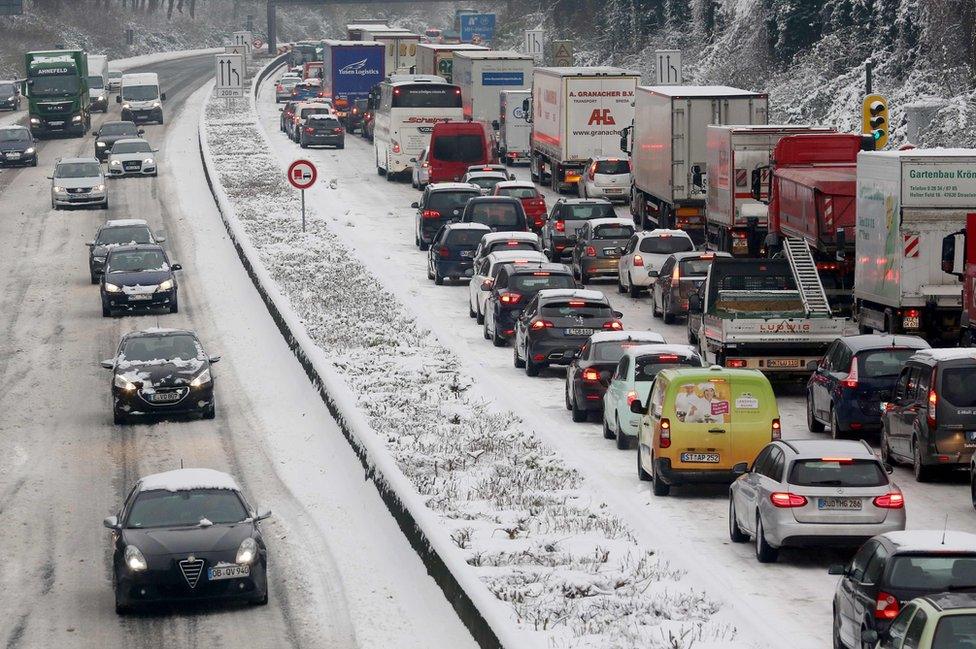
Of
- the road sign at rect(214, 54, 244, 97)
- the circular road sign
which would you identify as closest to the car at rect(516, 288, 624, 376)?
the circular road sign

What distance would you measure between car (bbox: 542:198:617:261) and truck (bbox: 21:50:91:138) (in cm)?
4269

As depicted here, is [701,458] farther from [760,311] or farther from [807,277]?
[807,277]

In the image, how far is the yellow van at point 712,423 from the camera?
21531mm

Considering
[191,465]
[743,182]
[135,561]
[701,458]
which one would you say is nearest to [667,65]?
[743,182]

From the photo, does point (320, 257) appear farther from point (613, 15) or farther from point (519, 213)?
point (613, 15)

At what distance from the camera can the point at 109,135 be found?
77.9 m

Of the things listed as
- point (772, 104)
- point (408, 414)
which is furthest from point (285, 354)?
point (772, 104)

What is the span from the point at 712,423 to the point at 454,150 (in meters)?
40.1

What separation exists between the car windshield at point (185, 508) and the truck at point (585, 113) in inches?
1617

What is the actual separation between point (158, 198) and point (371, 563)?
44250mm

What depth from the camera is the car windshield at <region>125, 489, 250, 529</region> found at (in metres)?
18.0

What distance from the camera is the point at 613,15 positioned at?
111938mm

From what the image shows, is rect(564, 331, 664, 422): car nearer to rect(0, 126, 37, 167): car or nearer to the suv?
the suv

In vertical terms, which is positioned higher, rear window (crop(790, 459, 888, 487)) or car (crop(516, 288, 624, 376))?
rear window (crop(790, 459, 888, 487))
